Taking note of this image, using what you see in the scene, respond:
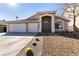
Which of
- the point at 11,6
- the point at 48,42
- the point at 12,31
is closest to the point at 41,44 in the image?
the point at 48,42

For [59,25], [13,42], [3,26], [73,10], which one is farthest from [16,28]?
[73,10]

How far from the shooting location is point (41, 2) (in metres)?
4.56

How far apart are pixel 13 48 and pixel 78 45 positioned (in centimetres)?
200

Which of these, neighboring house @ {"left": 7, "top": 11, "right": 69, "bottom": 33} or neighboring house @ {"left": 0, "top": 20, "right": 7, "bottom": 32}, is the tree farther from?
neighboring house @ {"left": 0, "top": 20, "right": 7, "bottom": 32}

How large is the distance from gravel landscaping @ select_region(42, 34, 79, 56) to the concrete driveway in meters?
0.52

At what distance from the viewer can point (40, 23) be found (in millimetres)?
5352

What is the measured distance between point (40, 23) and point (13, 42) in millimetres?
1098

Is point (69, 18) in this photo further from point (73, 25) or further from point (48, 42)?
point (48, 42)

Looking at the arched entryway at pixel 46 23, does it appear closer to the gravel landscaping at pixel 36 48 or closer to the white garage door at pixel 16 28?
the gravel landscaping at pixel 36 48

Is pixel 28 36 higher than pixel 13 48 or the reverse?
higher

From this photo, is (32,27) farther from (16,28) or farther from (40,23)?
(16,28)

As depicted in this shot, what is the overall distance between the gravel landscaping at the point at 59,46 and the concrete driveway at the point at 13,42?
1.70 ft

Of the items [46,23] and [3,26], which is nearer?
[3,26]

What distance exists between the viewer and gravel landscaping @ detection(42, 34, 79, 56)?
15.7ft
